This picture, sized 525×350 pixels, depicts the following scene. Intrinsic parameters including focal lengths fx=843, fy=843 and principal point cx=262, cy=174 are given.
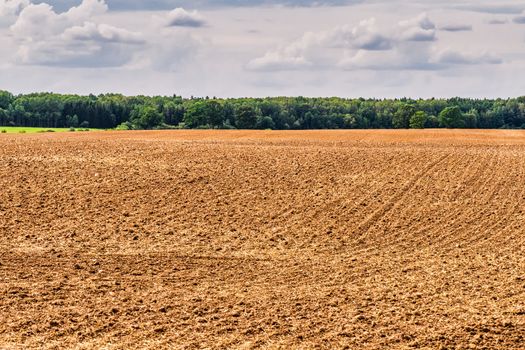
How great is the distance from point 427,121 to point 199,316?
10445 cm

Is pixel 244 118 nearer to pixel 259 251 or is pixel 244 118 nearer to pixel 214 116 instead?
pixel 214 116

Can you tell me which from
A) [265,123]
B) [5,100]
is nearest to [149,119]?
[265,123]

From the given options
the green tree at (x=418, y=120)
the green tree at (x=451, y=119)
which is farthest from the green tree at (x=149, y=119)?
the green tree at (x=451, y=119)

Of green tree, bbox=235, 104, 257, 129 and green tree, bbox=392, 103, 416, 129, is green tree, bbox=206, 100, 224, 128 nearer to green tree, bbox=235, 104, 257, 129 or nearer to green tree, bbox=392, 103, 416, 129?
green tree, bbox=235, 104, 257, 129

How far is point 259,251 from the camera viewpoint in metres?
20.0

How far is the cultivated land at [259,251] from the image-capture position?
1281 cm

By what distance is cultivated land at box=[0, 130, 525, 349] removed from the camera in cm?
1281

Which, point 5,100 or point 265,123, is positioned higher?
point 5,100

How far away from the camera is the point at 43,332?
1259 cm

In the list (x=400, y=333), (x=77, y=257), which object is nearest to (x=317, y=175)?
(x=77, y=257)

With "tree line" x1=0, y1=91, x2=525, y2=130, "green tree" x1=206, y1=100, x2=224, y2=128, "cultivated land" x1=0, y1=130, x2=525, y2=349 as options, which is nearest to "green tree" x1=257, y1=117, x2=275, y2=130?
"tree line" x1=0, y1=91, x2=525, y2=130

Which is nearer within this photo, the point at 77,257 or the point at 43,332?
the point at 43,332

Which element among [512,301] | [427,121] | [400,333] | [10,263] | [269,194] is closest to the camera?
[400,333]

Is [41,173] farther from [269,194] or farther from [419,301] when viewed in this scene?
[419,301]
